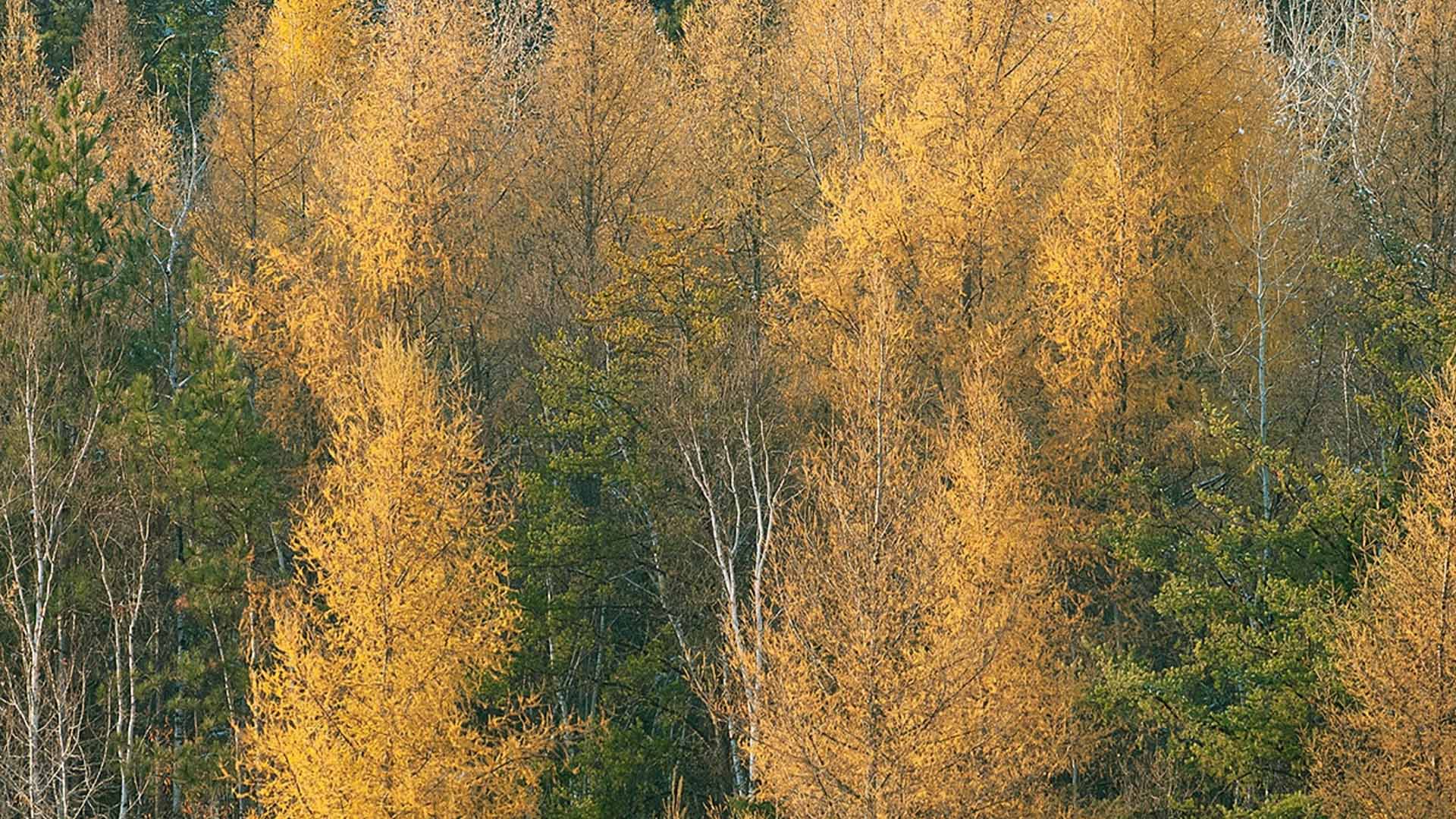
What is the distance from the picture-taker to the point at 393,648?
19.4 m

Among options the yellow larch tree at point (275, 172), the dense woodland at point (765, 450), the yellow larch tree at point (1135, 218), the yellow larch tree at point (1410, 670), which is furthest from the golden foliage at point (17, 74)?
the yellow larch tree at point (1410, 670)

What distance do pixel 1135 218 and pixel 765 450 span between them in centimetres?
580

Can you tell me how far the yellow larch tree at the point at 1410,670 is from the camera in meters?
16.7

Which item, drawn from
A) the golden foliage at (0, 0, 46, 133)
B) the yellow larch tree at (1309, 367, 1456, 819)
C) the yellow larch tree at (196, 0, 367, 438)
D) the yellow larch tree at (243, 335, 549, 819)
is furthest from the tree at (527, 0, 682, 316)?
the yellow larch tree at (1309, 367, 1456, 819)

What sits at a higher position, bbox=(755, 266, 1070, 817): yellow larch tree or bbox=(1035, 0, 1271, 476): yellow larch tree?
bbox=(1035, 0, 1271, 476): yellow larch tree

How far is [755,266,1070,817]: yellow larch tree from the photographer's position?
58.0ft

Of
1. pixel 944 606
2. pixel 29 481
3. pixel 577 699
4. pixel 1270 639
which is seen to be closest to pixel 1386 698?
pixel 1270 639

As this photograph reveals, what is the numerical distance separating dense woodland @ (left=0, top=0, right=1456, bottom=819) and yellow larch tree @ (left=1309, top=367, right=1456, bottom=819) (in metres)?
0.06

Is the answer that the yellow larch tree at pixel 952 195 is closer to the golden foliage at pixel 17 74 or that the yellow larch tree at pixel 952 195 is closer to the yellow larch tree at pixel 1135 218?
the yellow larch tree at pixel 1135 218

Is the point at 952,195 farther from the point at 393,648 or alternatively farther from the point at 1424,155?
the point at 393,648

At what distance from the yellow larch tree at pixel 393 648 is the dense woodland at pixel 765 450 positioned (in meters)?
0.06

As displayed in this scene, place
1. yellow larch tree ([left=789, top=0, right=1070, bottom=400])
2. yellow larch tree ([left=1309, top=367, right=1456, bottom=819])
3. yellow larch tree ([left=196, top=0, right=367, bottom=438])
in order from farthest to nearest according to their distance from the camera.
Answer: yellow larch tree ([left=196, top=0, right=367, bottom=438]) < yellow larch tree ([left=789, top=0, right=1070, bottom=400]) < yellow larch tree ([left=1309, top=367, right=1456, bottom=819])

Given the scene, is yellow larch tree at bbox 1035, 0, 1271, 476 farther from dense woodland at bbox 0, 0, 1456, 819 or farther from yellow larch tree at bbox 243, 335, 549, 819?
yellow larch tree at bbox 243, 335, 549, 819

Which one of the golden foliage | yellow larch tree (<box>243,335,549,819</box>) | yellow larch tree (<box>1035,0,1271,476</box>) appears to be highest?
the golden foliage
